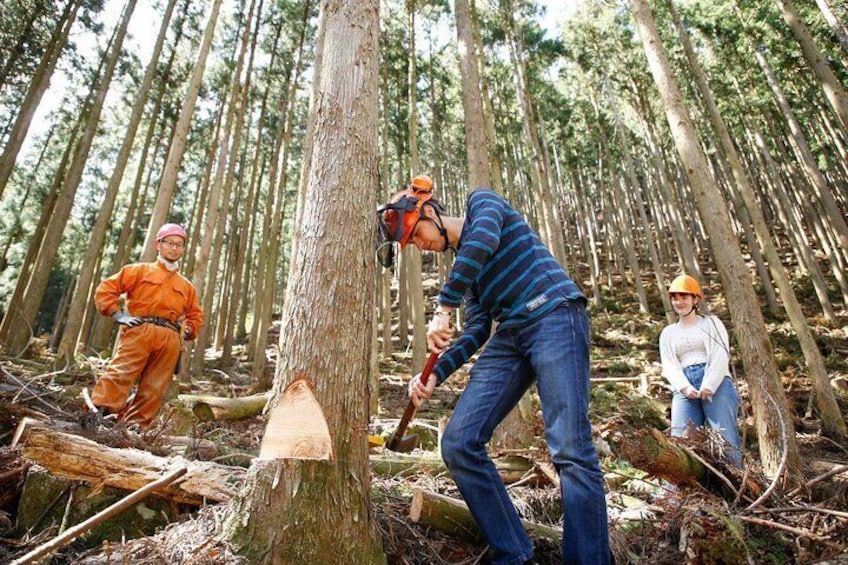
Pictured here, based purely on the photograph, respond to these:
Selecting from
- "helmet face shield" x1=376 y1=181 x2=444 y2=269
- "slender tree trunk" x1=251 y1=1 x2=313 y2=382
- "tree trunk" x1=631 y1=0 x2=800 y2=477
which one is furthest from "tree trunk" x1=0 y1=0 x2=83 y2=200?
"tree trunk" x1=631 y1=0 x2=800 y2=477

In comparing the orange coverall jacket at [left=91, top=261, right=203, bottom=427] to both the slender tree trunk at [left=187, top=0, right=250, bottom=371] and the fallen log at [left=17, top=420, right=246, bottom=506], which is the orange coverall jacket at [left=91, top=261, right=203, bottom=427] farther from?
the slender tree trunk at [left=187, top=0, right=250, bottom=371]

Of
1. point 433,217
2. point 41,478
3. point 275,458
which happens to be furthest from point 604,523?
point 41,478

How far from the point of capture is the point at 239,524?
1772mm

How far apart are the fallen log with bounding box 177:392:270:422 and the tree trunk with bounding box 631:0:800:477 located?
16.2 feet

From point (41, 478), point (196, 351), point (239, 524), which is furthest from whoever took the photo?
point (196, 351)

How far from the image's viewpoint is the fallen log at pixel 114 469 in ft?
→ 7.21

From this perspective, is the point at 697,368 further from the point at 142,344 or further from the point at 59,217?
the point at 59,217

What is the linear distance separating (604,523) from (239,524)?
1.46 m

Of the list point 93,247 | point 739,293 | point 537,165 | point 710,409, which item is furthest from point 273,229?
point 710,409

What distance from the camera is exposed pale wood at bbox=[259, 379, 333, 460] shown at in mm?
1816

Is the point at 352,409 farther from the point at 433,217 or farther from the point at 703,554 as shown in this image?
the point at 703,554

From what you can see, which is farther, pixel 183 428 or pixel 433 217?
pixel 183 428

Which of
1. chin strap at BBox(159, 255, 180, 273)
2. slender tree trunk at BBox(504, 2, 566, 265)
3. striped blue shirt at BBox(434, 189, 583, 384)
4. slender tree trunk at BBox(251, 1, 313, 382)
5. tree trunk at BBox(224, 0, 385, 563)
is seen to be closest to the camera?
tree trunk at BBox(224, 0, 385, 563)

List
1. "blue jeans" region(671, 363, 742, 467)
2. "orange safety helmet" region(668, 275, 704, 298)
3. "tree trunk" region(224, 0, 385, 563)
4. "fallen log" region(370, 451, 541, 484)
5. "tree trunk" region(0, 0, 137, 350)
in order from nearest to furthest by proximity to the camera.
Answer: "tree trunk" region(224, 0, 385, 563), "fallen log" region(370, 451, 541, 484), "blue jeans" region(671, 363, 742, 467), "orange safety helmet" region(668, 275, 704, 298), "tree trunk" region(0, 0, 137, 350)
